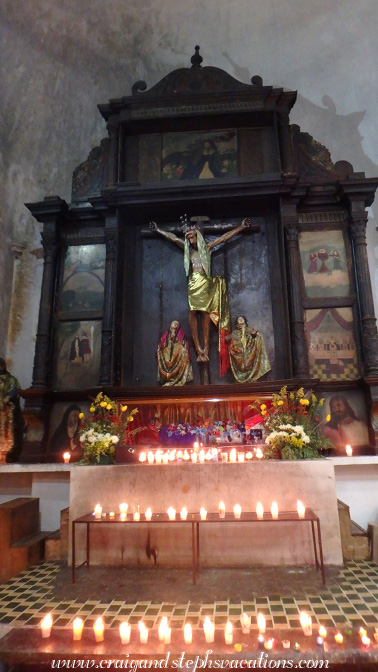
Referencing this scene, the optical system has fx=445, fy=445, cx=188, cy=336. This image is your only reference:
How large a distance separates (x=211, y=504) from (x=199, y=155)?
7.60m

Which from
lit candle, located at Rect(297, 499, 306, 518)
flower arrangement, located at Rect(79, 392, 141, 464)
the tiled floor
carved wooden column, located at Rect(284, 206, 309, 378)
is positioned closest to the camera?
the tiled floor

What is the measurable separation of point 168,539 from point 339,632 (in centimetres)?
268

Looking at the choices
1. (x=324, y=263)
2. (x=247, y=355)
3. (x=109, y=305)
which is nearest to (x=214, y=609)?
(x=247, y=355)

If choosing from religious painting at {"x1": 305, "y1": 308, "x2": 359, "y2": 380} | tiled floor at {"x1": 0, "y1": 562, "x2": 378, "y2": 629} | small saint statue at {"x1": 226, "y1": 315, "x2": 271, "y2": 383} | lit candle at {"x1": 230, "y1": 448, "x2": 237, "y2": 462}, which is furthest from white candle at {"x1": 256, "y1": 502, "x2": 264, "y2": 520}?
religious painting at {"x1": 305, "y1": 308, "x2": 359, "y2": 380}

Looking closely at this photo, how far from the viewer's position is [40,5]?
10281mm

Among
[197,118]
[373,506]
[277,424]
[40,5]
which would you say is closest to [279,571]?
[277,424]

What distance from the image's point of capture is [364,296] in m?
8.40

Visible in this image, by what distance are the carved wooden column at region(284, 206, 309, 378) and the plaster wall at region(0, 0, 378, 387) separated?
217 cm

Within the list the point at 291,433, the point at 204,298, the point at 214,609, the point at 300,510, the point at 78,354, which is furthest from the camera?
the point at 78,354

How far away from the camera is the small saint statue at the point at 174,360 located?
8758mm

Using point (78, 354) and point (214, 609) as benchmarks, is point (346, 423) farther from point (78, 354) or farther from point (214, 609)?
A: point (78, 354)

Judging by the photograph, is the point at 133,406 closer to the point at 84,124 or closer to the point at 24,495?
the point at 24,495

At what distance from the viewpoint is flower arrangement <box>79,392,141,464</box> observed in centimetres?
614

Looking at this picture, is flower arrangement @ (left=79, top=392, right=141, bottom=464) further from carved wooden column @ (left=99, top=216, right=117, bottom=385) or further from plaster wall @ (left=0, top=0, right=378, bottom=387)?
plaster wall @ (left=0, top=0, right=378, bottom=387)
